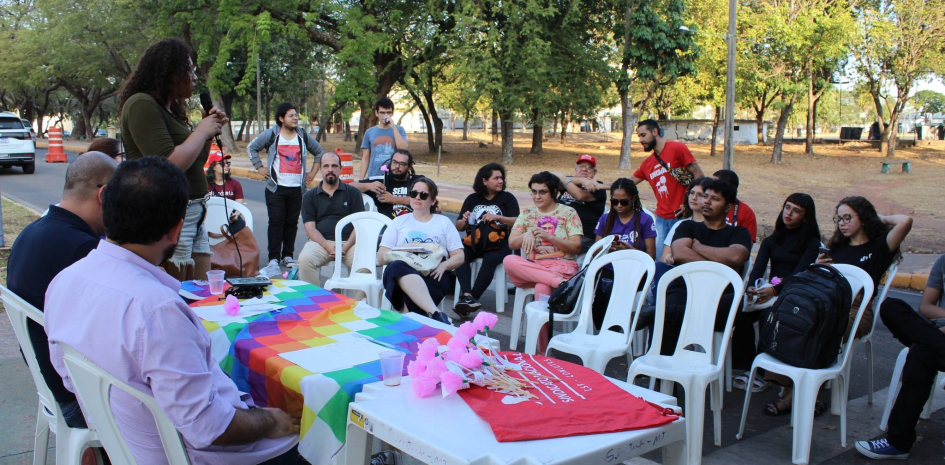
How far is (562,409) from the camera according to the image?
247 centimetres

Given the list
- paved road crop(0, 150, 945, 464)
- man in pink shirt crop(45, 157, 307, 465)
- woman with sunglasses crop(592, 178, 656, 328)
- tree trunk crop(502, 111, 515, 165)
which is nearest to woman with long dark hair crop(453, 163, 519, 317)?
paved road crop(0, 150, 945, 464)

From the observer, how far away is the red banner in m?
2.32

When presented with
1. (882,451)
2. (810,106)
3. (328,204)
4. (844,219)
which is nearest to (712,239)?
(844,219)

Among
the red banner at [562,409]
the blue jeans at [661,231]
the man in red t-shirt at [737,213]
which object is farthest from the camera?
the blue jeans at [661,231]

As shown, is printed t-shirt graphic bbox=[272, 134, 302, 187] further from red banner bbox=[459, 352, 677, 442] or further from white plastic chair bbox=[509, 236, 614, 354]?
red banner bbox=[459, 352, 677, 442]

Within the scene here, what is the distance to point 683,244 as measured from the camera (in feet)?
16.7

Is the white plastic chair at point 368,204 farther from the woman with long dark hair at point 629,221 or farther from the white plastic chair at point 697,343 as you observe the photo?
the white plastic chair at point 697,343

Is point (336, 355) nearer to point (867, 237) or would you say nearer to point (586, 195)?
point (867, 237)

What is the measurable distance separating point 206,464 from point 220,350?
1.02m

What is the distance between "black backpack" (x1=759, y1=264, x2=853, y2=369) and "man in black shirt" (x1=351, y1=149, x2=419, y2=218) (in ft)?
13.8

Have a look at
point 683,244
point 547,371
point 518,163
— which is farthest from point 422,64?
point 547,371

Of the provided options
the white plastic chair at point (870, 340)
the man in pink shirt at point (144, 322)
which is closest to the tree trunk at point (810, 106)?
the white plastic chair at point (870, 340)

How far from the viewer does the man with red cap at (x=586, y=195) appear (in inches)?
260

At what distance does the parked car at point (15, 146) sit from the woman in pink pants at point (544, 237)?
61.6 feet
